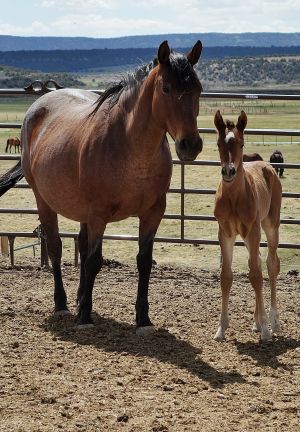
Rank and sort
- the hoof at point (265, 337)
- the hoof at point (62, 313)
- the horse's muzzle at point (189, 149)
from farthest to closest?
the hoof at point (62, 313) < the hoof at point (265, 337) < the horse's muzzle at point (189, 149)

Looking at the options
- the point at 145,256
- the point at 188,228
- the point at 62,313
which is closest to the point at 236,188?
the point at 145,256

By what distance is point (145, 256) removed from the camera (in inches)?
266

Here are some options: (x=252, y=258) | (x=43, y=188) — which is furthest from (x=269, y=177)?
(x=43, y=188)

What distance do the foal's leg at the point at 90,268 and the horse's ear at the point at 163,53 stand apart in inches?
53.0

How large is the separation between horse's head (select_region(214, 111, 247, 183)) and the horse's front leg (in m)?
0.84

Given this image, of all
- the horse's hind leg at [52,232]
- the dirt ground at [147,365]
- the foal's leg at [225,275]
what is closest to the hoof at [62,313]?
the dirt ground at [147,365]

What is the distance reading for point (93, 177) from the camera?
653 centimetres

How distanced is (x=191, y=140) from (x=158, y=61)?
0.68 metres

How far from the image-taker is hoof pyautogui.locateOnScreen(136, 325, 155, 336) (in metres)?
6.60

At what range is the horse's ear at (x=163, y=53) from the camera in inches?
233

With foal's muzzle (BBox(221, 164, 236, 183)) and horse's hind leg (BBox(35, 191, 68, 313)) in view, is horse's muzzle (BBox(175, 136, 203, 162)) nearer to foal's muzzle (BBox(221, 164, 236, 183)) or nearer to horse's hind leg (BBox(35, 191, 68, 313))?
foal's muzzle (BBox(221, 164, 236, 183))

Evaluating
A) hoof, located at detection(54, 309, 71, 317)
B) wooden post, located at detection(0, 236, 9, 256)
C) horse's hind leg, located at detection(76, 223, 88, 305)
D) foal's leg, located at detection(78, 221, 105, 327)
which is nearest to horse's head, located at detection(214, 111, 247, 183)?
foal's leg, located at detection(78, 221, 105, 327)

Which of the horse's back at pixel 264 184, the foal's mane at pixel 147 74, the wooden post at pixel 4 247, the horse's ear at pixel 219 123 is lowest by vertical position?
the wooden post at pixel 4 247

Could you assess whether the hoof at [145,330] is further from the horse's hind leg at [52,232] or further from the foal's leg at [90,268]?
the horse's hind leg at [52,232]
